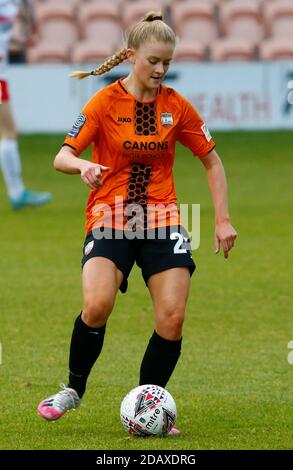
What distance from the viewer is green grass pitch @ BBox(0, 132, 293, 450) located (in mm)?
6305

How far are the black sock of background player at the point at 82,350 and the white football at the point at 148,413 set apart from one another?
325 millimetres

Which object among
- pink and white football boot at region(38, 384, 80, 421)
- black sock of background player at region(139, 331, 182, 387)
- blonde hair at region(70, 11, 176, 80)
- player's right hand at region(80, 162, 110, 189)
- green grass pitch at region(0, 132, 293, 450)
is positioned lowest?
green grass pitch at region(0, 132, 293, 450)

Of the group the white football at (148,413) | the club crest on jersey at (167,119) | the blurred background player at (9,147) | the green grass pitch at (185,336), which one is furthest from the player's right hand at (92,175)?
the blurred background player at (9,147)

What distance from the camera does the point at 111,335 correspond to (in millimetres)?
8875

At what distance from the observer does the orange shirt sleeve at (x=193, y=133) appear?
653 cm

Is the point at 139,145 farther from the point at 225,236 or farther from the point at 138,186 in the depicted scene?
the point at 225,236

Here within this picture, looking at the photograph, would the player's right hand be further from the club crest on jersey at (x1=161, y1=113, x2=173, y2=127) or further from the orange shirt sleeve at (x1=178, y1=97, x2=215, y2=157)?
the orange shirt sleeve at (x1=178, y1=97, x2=215, y2=157)

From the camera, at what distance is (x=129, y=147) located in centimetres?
639

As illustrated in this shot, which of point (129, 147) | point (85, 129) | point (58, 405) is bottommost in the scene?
point (58, 405)

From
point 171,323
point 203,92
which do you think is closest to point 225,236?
point 171,323

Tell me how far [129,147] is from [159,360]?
1.07 meters

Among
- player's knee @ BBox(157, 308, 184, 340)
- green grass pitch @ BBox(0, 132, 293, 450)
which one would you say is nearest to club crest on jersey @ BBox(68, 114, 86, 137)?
player's knee @ BBox(157, 308, 184, 340)

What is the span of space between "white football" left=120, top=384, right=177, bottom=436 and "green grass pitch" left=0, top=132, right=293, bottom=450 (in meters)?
0.07

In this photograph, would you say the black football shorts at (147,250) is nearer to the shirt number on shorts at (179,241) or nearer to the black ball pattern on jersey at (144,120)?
the shirt number on shorts at (179,241)
